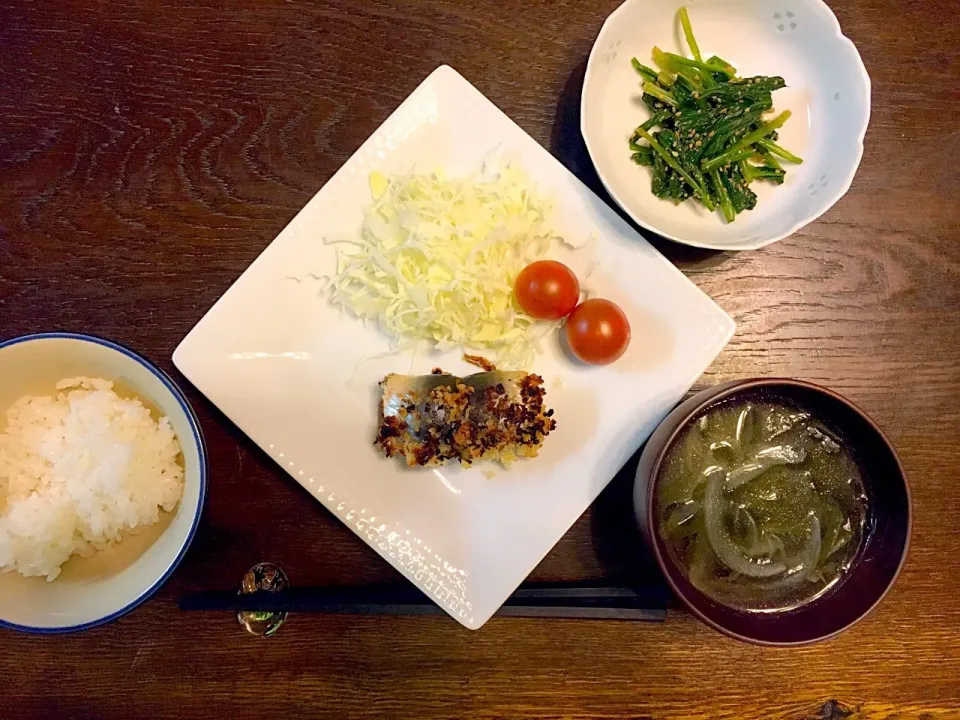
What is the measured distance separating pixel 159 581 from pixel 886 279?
222cm

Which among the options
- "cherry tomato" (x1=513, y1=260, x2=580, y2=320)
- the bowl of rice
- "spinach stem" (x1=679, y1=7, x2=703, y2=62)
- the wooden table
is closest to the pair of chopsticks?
the wooden table

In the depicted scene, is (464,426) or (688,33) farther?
(688,33)

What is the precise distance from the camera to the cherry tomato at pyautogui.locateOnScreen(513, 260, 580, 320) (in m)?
1.91

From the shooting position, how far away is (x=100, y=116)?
6.84 feet

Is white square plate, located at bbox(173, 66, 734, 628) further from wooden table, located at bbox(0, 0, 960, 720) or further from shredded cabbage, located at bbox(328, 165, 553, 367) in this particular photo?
wooden table, located at bbox(0, 0, 960, 720)

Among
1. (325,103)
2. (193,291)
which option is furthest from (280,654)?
(325,103)

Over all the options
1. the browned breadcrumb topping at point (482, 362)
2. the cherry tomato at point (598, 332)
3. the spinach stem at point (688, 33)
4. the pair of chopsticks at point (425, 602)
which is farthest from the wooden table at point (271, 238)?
the browned breadcrumb topping at point (482, 362)

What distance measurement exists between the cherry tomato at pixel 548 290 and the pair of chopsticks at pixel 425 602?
0.80m

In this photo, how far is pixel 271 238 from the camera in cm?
208

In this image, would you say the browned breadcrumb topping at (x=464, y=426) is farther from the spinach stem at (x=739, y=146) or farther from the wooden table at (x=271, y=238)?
the spinach stem at (x=739, y=146)

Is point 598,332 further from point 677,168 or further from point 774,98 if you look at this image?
point 774,98

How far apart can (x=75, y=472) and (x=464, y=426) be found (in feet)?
3.37

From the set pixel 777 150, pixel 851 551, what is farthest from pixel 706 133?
pixel 851 551

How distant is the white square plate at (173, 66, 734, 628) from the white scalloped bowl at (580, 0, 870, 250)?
153 mm
